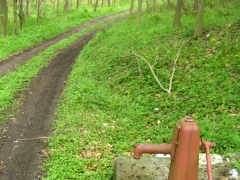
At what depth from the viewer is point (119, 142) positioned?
6.93 meters

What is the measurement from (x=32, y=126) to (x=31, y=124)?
0.51 ft

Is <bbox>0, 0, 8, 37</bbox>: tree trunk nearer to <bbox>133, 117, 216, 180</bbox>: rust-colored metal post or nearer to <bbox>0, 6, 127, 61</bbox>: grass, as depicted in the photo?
<bbox>0, 6, 127, 61</bbox>: grass

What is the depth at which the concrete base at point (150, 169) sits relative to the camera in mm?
4805

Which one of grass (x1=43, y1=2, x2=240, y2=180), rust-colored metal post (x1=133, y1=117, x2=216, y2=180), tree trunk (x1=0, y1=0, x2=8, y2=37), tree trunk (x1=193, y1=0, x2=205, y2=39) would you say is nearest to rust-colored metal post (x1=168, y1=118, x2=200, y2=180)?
rust-colored metal post (x1=133, y1=117, x2=216, y2=180)

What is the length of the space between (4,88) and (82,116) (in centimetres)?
397

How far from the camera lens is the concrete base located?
189 inches

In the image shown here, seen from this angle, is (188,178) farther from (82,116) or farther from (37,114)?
(37,114)

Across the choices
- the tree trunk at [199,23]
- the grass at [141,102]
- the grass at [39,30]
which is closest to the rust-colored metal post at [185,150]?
the grass at [141,102]

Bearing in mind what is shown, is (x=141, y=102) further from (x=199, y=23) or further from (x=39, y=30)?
(x=39, y=30)

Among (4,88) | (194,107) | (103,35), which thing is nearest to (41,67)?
(4,88)

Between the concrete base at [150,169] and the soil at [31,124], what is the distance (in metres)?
1.93

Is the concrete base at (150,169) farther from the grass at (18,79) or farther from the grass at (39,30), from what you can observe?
the grass at (39,30)

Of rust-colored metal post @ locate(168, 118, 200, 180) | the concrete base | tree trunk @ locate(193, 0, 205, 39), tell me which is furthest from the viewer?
tree trunk @ locate(193, 0, 205, 39)

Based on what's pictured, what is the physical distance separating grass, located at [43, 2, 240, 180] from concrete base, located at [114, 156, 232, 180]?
77cm
